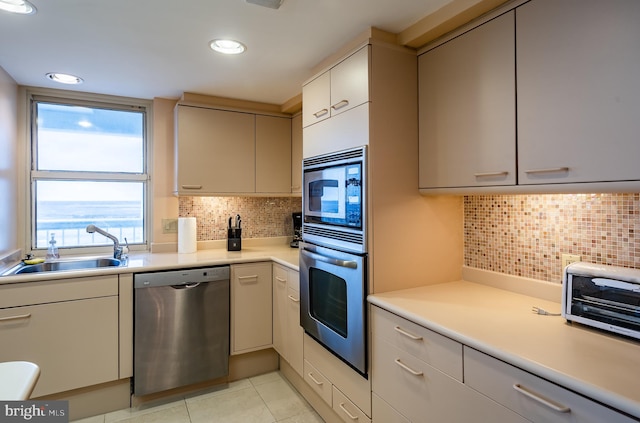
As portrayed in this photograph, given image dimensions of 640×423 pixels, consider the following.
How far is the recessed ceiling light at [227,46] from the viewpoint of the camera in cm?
197

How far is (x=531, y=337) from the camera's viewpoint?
48.1 inches

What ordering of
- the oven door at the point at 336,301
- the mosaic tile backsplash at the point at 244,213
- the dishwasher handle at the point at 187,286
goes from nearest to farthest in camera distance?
1. the oven door at the point at 336,301
2. the dishwasher handle at the point at 187,286
3. the mosaic tile backsplash at the point at 244,213

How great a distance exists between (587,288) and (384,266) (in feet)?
2.66

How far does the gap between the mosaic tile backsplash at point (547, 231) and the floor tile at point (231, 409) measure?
1.61 meters

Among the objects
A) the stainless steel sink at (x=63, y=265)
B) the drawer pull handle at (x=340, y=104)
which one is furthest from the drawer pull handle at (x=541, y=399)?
the stainless steel sink at (x=63, y=265)

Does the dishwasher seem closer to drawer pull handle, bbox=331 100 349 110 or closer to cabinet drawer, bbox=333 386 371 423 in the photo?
cabinet drawer, bbox=333 386 371 423

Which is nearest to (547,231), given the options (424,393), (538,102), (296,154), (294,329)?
(538,102)

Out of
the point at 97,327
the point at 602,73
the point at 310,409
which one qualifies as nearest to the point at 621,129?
the point at 602,73

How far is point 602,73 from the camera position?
1.17m

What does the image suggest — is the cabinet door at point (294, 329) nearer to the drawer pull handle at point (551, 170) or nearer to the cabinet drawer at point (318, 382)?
the cabinet drawer at point (318, 382)

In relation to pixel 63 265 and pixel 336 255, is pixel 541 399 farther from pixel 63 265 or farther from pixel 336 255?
pixel 63 265

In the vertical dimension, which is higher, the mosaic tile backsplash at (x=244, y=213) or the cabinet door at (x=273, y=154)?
the cabinet door at (x=273, y=154)

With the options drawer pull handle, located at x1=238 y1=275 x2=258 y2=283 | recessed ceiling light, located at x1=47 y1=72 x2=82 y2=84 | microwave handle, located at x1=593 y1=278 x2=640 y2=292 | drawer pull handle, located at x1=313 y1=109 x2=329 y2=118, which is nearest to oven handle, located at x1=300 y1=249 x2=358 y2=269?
drawer pull handle, located at x1=238 y1=275 x2=258 y2=283

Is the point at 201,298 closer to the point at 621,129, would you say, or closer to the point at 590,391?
the point at 590,391
